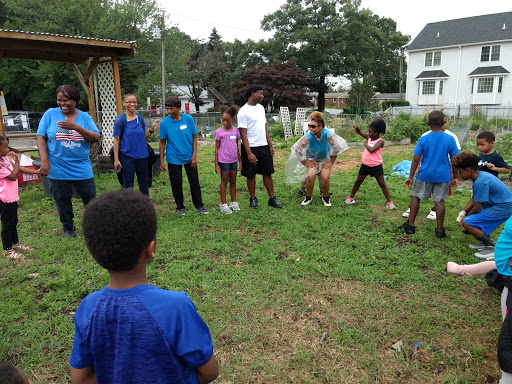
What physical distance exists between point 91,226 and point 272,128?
1805 centimetres

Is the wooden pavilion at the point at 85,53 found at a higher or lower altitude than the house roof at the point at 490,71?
lower

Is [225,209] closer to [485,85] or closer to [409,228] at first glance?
[409,228]

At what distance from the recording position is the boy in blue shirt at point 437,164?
4684 mm

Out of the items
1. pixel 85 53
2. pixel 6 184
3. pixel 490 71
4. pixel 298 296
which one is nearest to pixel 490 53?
pixel 490 71

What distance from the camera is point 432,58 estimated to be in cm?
3816

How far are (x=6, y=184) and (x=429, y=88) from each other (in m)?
42.2

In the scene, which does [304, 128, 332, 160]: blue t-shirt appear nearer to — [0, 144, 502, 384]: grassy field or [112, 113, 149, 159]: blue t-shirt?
[0, 144, 502, 384]: grassy field

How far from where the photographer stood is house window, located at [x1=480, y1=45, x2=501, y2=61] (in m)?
34.3

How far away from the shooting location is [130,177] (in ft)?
17.8

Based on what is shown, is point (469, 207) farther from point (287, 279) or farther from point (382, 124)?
point (287, 279)

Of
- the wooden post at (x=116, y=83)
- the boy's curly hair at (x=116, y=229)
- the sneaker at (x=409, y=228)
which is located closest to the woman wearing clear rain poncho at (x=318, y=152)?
the sneaker at (x=409, y=228)

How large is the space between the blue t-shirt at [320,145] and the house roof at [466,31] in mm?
37429

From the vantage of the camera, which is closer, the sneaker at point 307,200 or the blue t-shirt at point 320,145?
the blue t-shirt at point 320,145

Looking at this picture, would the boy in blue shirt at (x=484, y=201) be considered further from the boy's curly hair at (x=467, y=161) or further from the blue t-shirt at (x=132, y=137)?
the blue t-shirt at (x=132, y=137)
